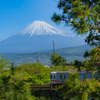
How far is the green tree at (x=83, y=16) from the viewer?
274 inches

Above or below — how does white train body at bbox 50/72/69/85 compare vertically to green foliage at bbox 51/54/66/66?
below

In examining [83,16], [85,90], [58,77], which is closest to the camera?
[83,16]

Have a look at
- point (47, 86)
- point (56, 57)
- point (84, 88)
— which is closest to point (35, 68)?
point (47, 86)

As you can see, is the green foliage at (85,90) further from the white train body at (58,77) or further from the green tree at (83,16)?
the white train body at (58,77)

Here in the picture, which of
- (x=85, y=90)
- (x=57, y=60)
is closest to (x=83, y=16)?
(x=57, y=60)

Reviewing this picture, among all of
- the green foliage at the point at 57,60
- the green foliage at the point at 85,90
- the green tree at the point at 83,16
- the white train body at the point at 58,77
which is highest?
the green tree at the point at 83,16

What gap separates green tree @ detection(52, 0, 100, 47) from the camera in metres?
6.96

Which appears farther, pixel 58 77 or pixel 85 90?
pixel 58 77

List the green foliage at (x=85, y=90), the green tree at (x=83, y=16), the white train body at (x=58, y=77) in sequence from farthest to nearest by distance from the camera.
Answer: the white train body at (x=58, y=77), the green foliage at (x=85, y=90), the green tree at (x=83, y=16)

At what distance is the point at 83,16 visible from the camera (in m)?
6.93

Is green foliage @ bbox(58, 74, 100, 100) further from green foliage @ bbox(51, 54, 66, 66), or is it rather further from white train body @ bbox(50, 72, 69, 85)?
white train body @ bbox(50, 72, 69, 85)

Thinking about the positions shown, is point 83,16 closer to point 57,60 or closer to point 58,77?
point 57,60

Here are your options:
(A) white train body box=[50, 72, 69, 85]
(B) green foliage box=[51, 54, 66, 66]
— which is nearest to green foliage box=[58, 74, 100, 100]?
(B) green foliage box=[51, 54, 66, 66]

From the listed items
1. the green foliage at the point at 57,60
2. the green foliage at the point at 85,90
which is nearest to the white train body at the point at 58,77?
the green foliage at the point at 85,90
